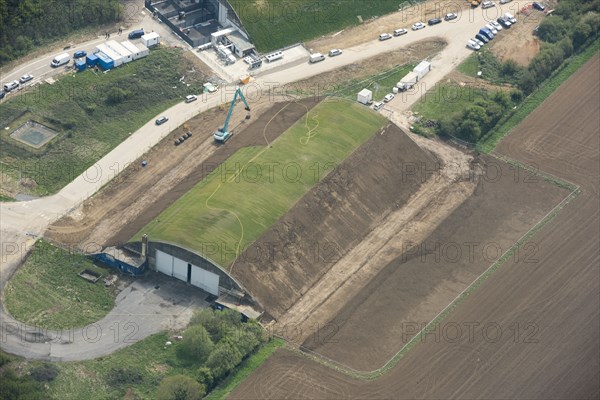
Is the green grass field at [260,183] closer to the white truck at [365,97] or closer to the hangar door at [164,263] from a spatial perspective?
the hangar door at [164,263]

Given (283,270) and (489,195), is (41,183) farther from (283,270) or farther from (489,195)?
(489,195)

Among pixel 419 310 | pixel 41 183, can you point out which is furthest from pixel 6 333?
pixel 419 310

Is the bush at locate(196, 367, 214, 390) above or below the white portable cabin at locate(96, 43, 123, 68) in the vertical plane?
below

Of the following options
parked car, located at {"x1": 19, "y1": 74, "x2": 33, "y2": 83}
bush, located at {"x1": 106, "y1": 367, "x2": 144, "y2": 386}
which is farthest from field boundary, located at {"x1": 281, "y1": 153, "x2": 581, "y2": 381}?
parked car, located at {"x1": 19, "y1": 74, "x2": 33, "y2": 83}

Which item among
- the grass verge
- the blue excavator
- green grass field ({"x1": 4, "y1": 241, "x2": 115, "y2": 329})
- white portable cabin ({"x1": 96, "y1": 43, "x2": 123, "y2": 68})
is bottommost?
the grass verge

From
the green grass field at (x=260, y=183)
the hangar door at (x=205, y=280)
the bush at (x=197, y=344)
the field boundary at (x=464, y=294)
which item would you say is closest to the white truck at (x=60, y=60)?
the green grass field at (x=260, y=183)

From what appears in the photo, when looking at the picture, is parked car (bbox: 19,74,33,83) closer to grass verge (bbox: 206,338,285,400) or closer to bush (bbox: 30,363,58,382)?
bush (bbox: 30,363,58,382)

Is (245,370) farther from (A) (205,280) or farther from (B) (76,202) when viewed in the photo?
(B) (76,202)
